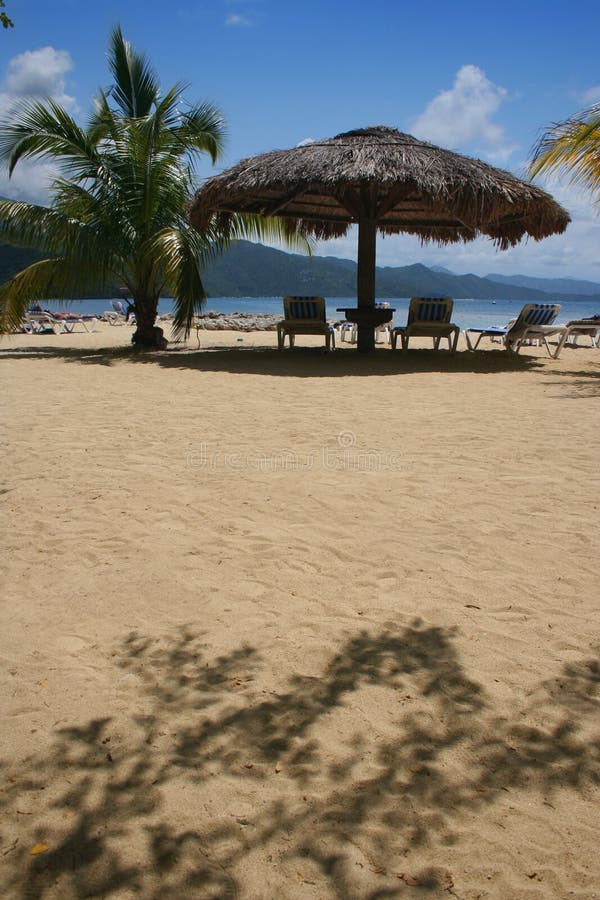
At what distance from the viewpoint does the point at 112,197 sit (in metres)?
10.9

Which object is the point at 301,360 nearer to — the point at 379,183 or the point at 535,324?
the point at 379,183

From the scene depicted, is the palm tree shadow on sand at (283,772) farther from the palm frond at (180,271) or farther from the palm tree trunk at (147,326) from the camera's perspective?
the palm tree trunk at (147,326)

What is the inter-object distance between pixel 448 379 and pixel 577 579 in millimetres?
5650

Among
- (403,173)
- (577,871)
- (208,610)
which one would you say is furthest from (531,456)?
(403,173)

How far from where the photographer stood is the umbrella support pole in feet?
35.6

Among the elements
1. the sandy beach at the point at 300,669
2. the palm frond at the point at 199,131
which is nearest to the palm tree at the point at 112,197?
the palm frond at the point at 199,131

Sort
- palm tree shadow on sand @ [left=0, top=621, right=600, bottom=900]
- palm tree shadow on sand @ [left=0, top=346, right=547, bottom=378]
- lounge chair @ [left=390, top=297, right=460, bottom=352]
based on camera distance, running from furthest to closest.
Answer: lounge chair @ [left=390, top=297, right=460, bottom=352]
palm tree shadow on sand @ [left=0, top=346, right=547, bottom=378]
palm tree shadow on sand @ [left=0, top=621, right=600, bottom=900]

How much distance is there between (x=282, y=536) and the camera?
308 centimetres

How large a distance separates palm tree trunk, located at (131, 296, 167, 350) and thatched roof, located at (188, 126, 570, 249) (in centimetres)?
202

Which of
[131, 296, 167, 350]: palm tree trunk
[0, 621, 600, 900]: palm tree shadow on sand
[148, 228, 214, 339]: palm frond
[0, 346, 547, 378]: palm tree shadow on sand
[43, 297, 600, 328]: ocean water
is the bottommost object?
[0, 621, 600, 900]: palm tree shadow on sand

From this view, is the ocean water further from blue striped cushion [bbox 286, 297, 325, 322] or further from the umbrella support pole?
blue striped cushion [bbox 286, 297, 325, 322]

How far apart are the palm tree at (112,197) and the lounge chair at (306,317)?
144cm

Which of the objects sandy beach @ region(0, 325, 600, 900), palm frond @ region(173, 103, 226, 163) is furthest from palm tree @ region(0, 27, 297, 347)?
sandy beach @ region(0, 325, 600, 900)

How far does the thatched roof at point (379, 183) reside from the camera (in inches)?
346
